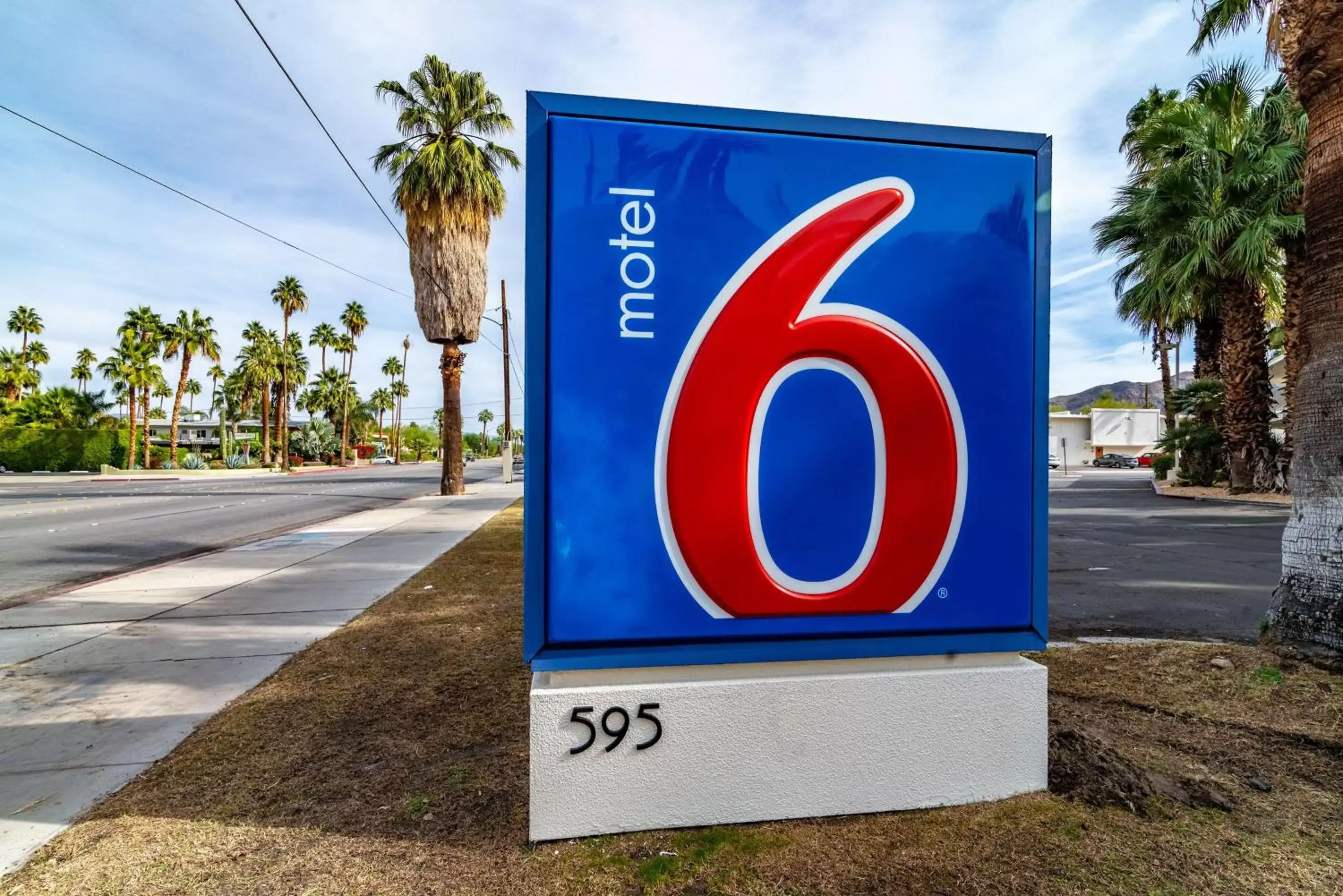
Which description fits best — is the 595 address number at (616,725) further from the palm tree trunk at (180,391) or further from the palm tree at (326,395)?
the palm tree at (326,395)

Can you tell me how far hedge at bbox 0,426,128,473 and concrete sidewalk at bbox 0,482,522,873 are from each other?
49.0 metres

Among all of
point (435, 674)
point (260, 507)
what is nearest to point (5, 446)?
point (260, 507)

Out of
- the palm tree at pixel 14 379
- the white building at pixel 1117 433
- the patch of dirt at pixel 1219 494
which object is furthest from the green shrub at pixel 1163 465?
the palm tree at pixel 14 379

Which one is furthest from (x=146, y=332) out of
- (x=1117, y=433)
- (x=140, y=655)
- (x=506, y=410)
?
(x=1117, y=433)

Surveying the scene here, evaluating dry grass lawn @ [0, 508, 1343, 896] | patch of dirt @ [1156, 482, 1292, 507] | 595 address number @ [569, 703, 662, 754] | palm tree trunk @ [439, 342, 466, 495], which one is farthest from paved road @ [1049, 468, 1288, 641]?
palm tree trunk @ [439, 342, 466, 495]

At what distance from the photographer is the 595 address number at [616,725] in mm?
2709

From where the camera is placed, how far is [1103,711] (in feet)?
12.3

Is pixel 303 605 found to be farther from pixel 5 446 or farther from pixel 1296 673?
pixel 5 446

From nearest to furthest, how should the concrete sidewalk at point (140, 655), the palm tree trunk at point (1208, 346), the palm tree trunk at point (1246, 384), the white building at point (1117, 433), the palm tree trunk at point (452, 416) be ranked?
the concrete sidewalk at point (140, 655)
the palm tree trunk at point (1246, 384)
the palm tree trunk at point (452, 416)
the palm tree trunk at point (1208, 346)
the white building at point (1117, 433)

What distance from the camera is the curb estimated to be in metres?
17.2

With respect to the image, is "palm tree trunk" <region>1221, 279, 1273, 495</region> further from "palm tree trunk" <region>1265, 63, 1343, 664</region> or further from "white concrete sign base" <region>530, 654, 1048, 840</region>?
"white concrete sign base" <region>530, 654, 1048, 840</region>

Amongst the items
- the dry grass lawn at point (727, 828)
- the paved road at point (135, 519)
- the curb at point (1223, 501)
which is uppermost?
the curb at point (1223, 501)

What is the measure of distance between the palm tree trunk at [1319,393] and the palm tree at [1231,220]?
1572 cm

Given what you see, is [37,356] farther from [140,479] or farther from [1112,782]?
[1112,782]
